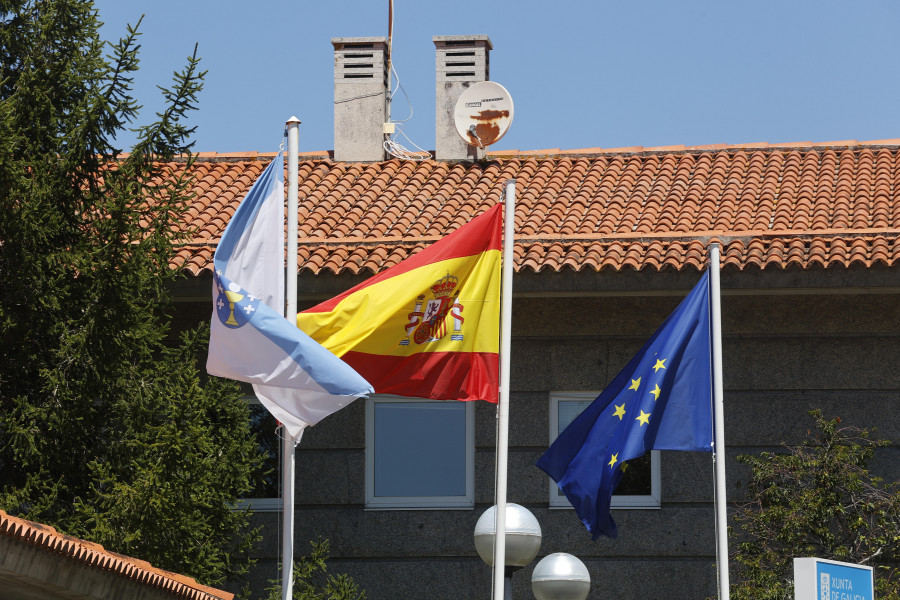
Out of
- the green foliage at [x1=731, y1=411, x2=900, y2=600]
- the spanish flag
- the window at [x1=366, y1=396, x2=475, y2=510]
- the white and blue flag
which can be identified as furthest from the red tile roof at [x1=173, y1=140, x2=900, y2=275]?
the white and blue flag

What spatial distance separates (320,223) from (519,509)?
205 inches

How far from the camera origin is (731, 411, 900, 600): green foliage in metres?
11.2

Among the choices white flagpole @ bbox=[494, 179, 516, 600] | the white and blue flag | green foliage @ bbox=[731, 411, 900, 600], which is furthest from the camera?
green foliage @ bbox=[731, 411, 900, 600]

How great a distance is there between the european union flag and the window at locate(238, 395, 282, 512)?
4.28m

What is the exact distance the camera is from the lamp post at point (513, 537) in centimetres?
954

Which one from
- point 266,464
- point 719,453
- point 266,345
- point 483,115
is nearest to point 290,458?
point 266,345

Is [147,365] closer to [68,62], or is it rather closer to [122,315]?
[122,315]

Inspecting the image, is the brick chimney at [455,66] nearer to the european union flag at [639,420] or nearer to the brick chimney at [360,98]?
the brick chimney at [360,98]

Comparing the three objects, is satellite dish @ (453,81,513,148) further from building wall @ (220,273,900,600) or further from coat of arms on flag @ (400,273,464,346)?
coat of arms on flag @ (400,273,464,346)

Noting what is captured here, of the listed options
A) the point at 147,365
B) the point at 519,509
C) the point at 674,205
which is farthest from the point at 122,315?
the point at 674,205

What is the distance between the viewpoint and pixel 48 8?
11.2 m

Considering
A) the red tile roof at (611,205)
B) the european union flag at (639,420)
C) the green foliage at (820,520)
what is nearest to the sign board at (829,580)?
the european union flag at (639,420)

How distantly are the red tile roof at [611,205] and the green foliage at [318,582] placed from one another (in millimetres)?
2609

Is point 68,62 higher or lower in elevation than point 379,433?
higher
